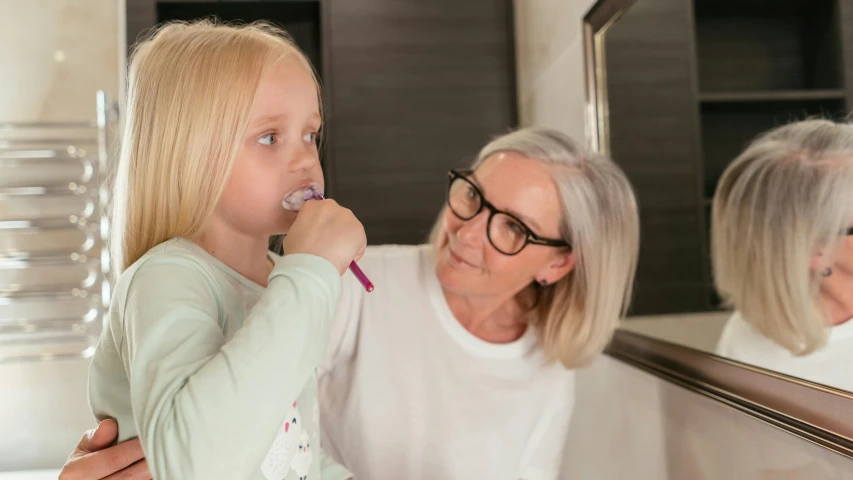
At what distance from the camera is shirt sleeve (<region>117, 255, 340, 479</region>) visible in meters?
0.46

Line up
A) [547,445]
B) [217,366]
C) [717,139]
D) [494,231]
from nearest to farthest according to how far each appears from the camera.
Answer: [217,366], [717,139], [494,231], [547,445]

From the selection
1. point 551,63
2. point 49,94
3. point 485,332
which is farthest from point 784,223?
point 49,94

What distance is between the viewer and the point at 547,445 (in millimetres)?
1159

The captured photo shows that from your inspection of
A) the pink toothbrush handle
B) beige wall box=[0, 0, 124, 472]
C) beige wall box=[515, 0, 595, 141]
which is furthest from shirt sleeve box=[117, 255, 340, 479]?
beige wall box=[0, 0, 124, 472]

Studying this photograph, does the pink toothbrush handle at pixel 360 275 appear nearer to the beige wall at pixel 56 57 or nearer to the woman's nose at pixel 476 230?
the woman's nose at pixel 476 230

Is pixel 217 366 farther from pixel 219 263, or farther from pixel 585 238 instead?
pixel 585 238

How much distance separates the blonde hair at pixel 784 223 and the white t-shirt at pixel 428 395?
1.41 feet

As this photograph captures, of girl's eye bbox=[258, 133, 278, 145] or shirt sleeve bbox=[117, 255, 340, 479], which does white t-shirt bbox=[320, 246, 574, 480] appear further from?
shirt sleeve bbox=[117, 255, 340, 479]

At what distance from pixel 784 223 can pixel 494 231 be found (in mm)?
442

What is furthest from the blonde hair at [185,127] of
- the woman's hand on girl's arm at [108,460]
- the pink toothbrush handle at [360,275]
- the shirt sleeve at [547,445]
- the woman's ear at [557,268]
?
the shirt sleeve at [547,445]

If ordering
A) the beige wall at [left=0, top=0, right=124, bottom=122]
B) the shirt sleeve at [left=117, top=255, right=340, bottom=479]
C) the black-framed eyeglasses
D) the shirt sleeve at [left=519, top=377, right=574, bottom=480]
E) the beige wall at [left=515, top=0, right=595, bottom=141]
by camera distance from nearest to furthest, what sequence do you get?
the shirt sleeve at [left=117, top=255, right=340, bottom=479], the black-framed eyeglasses, the shirt sleeve at [left=519, top=377, right=574, bottom=480], the beige wall at [left=515, top=0, right=595, bottom=141], the beige wall at [left=0, top=0, right=124, bottom=122]

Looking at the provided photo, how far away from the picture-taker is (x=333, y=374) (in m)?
1.16

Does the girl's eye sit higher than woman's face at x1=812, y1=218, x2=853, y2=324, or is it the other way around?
the girl's eye

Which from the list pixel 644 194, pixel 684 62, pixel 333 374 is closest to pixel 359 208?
pixel 333 374
